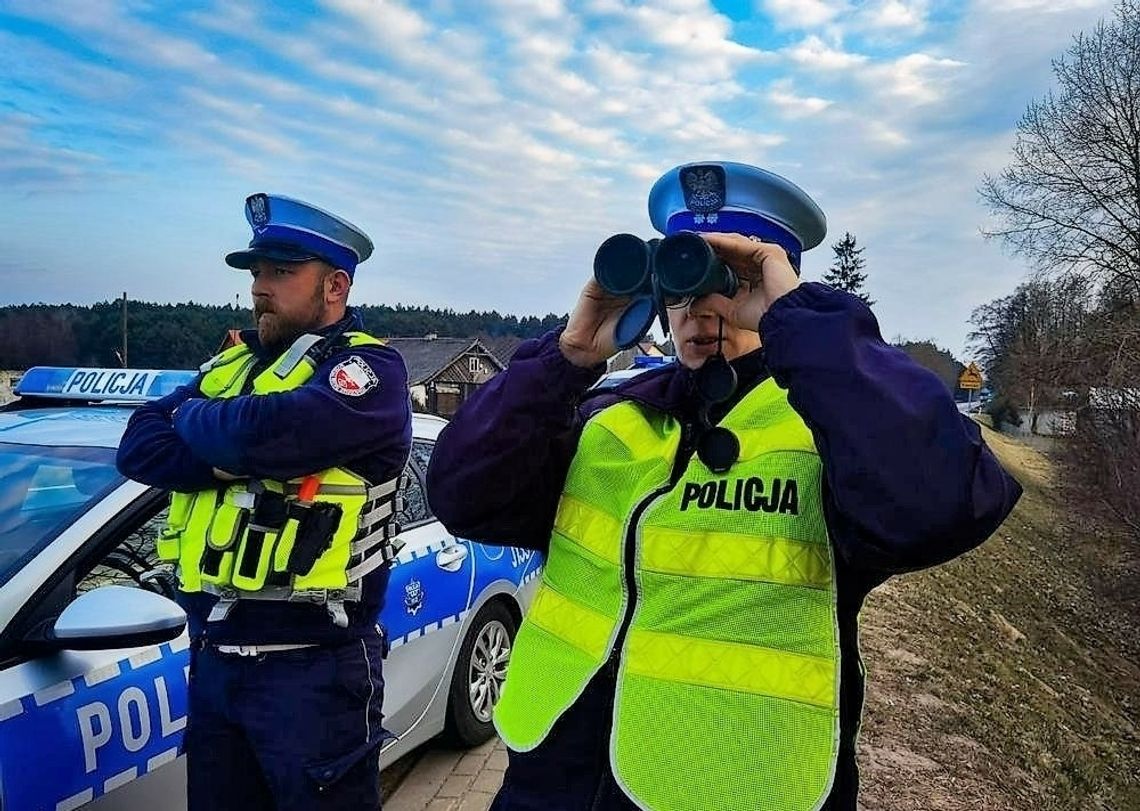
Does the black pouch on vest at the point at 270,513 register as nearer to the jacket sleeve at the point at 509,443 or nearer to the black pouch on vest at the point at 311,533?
the black pouch on vest at the point at 311,533

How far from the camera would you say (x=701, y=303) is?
147cm

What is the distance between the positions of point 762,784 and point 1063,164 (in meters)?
22.3

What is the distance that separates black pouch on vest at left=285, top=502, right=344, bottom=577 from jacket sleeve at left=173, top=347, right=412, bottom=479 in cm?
11

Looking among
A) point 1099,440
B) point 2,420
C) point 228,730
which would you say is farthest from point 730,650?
point 1099,440

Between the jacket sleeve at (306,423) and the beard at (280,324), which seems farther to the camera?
the beard at (280,324)

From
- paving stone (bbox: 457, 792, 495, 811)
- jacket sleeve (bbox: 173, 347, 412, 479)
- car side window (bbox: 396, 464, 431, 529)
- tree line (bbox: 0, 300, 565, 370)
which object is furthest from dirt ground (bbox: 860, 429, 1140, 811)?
tree line (bbox: 0, 300, 565, 370)

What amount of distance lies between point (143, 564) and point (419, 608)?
1105mm

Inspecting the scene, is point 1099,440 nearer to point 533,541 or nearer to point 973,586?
point 973,586

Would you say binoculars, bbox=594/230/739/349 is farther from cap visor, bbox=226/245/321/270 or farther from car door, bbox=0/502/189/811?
car door, bbox=0/502/189/811

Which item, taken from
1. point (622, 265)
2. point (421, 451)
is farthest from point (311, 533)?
point (421, 451)

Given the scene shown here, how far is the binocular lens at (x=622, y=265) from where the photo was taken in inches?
55.7

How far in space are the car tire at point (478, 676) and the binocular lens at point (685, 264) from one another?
2.81m

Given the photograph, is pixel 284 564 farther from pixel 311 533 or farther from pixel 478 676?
pixel 478 676

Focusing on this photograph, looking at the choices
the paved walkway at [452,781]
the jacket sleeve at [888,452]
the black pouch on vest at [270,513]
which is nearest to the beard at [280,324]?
the black pouch on vest at [270,513]
